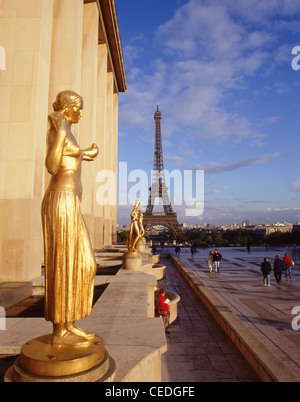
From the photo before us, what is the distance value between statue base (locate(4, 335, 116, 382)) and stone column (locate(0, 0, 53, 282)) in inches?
242

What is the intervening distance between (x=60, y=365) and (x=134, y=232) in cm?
946

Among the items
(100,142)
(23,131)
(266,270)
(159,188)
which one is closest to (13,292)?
(23,131)

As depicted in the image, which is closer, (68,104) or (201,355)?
(68,104)

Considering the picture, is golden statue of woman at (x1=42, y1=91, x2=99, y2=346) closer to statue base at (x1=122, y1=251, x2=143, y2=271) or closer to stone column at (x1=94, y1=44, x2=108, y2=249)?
statue base at (x1=122, y1=251, x2=143, y2=271)

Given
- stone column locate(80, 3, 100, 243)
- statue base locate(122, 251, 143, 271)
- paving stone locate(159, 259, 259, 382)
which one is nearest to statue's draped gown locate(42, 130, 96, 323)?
paving stone locate(159, 259, 259, 382)

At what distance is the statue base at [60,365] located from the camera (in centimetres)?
229

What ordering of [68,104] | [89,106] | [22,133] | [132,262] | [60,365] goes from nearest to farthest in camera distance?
[60,365] → [68,104] → [22,133] → [132,262] → [89,106]

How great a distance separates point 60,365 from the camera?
2297 mm

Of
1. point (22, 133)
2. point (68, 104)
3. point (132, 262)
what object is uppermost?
point (22, 133)

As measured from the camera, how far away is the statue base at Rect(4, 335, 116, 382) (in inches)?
90.1

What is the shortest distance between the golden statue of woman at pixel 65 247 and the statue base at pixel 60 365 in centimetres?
11

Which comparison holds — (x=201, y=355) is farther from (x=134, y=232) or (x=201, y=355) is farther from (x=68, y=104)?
(x=134, y=232)

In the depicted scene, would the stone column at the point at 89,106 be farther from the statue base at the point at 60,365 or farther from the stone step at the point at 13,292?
the statue base at the point at 60,365

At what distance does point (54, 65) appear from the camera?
1242cm
